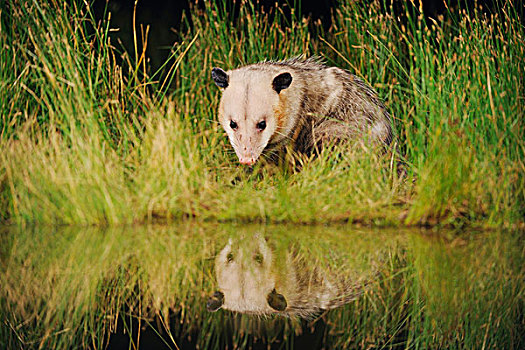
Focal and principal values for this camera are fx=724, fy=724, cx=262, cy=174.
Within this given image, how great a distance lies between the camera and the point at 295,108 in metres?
6.28

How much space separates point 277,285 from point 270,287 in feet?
0.15

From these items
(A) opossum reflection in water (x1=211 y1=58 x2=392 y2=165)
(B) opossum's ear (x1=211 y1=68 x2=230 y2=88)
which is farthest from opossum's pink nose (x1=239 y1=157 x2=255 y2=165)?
(B) opossum's ear (x1=211 y1=68 x2=230 y2=88)

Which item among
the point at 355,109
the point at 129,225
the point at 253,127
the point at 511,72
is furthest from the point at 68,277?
the point at 511,72

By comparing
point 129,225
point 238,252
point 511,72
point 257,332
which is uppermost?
point 511,72

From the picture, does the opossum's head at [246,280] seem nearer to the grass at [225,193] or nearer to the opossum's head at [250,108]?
the grass at [225,193]

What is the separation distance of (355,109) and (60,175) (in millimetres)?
2620

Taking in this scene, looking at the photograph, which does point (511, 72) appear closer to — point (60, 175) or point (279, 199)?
point (279, 199)

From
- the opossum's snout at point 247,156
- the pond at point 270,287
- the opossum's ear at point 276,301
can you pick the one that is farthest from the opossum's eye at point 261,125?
the opossum's ear at point 276,301

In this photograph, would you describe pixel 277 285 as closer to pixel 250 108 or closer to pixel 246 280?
pixel 246 280

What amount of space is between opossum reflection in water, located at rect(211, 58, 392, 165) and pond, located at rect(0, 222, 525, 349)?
140cm

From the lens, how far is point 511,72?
19.3ft

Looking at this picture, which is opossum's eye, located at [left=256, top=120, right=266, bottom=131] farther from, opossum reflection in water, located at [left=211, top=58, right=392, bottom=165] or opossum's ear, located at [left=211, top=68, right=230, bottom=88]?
opossum's ear, located at [left=211, top=68, right=230, bottom=88]

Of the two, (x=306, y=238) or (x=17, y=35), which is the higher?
(x=17, y=35)

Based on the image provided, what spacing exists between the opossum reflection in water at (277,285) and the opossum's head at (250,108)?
6.00 feet
